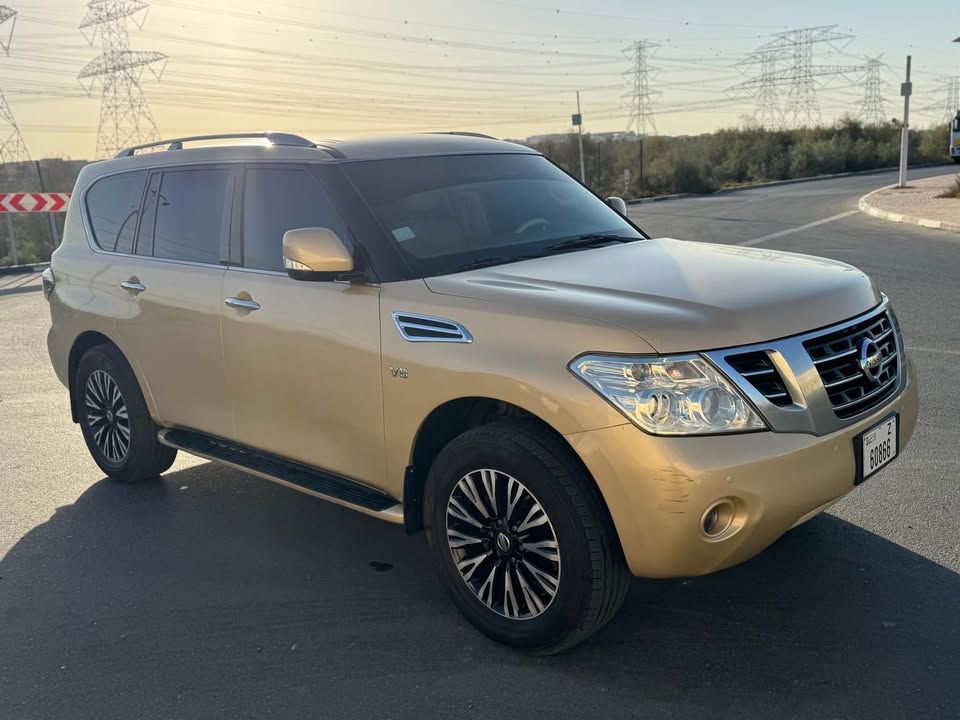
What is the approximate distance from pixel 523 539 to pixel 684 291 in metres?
1.08

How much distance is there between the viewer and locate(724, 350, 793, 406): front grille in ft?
10.1

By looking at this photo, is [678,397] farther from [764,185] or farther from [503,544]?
[764,185]

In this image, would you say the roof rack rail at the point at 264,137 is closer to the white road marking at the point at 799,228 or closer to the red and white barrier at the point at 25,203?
the white road marking at the point at 799,228

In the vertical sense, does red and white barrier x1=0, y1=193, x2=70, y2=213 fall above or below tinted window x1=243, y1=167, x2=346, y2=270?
below

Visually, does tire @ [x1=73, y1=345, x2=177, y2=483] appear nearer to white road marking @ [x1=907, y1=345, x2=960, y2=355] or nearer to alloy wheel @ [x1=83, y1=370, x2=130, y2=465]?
alloy wheel @ [x1=83, y1=370, x2=130, y2=465]

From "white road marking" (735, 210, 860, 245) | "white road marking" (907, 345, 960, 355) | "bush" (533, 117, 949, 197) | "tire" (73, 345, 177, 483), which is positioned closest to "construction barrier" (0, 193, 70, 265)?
"white road marking" (735, 210, 860, 245)

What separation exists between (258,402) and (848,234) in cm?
1507

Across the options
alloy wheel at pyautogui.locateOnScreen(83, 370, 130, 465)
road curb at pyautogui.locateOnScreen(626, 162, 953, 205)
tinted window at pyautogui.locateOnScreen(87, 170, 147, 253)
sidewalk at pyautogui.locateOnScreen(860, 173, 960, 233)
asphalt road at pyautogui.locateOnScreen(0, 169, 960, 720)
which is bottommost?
road curb at pyautogui.locateOnScreen(626, 162, 953, 205)

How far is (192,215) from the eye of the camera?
496 cm

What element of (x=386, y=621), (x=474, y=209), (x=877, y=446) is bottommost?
→ (x=386, y=621)

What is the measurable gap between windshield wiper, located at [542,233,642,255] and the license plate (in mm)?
1551

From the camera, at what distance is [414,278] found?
12.5 feet

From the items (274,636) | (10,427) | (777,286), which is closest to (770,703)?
(777,286)

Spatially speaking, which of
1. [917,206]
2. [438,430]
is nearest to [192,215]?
[438,430]
